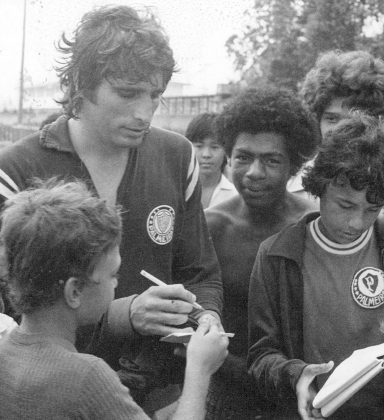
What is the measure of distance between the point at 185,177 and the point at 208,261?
1.11 feet

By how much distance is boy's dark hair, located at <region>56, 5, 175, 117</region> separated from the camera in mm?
2771

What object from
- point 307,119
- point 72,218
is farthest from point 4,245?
point 307,119

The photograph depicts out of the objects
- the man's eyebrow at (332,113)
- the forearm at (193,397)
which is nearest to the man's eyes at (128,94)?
the forearm at (193,397)

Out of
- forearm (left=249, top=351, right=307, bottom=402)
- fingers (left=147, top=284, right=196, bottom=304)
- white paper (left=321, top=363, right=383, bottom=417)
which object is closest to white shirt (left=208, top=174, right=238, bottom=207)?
forearm (left=249, top=351, right=307, bottom=402)

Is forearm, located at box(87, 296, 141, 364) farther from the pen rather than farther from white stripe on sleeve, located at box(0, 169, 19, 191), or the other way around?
white stripe on sleeve, located at box(0, 169, 19, 191)

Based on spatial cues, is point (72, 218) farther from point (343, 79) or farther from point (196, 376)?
point (343, 79)

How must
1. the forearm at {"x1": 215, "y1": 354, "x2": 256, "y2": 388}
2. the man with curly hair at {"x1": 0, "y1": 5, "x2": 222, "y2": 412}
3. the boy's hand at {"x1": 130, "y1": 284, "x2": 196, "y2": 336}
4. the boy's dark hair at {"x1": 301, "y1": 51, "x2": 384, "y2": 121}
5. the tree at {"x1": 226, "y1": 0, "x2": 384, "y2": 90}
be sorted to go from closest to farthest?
the boy's hand at {"x1": 130, "y1": 284, "x2": 196, "y2": 336} → the man with curly hair at {"x1": 0, "y1": 5, "x2": 222, "y2": 412} → the forearm at {"x1": 215, "y1": 354, "x2": 256, "y2": 388} → the boy's dark hair at {"x1": 301, "y1": 51, "x2": 384, "y2": 121} → the tree at {"x1": 226, "y1": 0, "x2": 384, "y2": 90}

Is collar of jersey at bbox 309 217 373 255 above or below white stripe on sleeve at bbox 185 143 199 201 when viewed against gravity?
below

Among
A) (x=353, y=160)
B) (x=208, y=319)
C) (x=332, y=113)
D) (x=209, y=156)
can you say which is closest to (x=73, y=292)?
(x=208, y=319)

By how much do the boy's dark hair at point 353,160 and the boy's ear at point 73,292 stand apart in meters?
1.26

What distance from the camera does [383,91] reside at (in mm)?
3877

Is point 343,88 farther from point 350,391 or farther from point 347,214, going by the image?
point 350,391

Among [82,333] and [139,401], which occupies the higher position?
[82,333]

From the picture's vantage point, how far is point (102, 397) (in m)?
2.02
